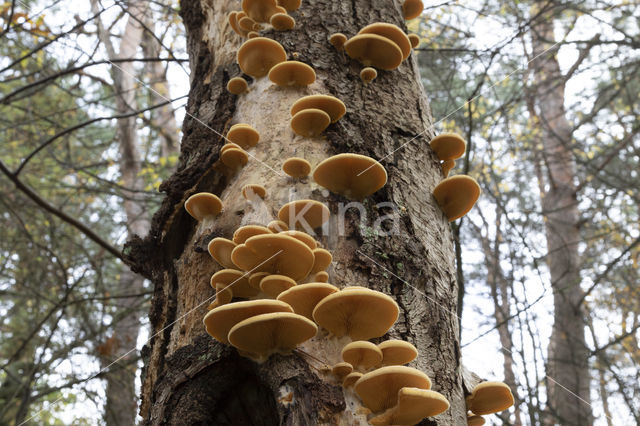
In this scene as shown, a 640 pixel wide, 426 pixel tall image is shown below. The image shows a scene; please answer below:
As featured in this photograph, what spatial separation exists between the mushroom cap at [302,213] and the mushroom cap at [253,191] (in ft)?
0.68

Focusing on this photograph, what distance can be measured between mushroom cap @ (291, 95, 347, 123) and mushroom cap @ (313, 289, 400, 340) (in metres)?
1.12

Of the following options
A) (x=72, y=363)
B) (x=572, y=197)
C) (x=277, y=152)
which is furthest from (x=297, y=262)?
(x=572, y=197)

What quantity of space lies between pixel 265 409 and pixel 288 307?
52 cm

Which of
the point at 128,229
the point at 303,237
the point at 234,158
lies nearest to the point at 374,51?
the point at 234,158

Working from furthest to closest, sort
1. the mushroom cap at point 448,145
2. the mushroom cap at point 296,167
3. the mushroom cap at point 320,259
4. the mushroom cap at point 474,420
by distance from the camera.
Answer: the mushroom cap at point 448,145 → the mushroom cap at point 296,167 → the mushroom cap at point 474,420 → the mushroom cap at point 320,259

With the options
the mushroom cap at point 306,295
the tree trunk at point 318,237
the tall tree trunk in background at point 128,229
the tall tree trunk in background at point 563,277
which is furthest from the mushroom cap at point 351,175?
the tall tree trunk in background at point 128,229

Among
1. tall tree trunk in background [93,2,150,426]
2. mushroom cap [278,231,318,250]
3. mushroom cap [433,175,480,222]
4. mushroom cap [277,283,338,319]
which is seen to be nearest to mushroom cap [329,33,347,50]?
mushroom cap [433,175,480,222]

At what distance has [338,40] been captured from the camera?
3.07 m

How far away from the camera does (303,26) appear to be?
3.23 m

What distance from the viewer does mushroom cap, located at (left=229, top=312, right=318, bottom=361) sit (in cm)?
181

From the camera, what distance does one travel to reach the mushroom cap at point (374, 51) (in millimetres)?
2945

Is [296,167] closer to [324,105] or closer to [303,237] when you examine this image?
[324,105]

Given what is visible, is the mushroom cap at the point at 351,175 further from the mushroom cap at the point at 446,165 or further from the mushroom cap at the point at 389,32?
the mushroom cap at the point at 389,32

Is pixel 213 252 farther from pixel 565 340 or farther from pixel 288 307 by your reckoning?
pixel 565 340
